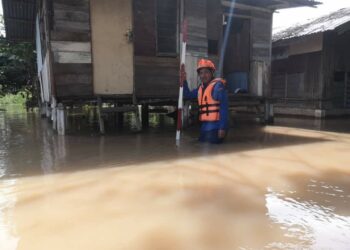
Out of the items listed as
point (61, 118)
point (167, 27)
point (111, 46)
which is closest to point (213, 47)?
point (167, 27)

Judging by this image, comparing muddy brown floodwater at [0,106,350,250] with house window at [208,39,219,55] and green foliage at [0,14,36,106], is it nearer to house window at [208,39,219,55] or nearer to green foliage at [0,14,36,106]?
house window at [208,39,219,55]

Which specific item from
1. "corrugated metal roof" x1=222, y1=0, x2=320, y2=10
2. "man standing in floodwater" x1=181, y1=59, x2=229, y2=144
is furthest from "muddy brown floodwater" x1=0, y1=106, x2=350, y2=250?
"corrugated metal roof" x1=222, y1=0, x2=320, y2=10

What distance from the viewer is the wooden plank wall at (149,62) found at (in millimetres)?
8594

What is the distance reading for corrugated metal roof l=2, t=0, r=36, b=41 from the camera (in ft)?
37.0

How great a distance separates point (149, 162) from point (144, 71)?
3.88 meters

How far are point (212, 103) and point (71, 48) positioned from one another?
361 cm

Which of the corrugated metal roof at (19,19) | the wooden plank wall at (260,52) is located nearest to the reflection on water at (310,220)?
the wooden plank wall at (260,52)

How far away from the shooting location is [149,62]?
28.8 ft

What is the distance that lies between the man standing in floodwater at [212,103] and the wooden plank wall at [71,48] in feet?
8.85

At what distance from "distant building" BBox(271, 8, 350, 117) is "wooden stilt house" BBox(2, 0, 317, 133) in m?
3.03

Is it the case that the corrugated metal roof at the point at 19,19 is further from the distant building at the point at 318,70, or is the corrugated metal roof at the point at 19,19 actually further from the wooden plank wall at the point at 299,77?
the wooden plank wall at the point at 299,77

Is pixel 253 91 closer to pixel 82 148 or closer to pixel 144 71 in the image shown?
pixel 144 71

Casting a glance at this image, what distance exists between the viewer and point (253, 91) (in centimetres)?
1061

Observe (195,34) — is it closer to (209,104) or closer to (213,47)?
(213,47)
